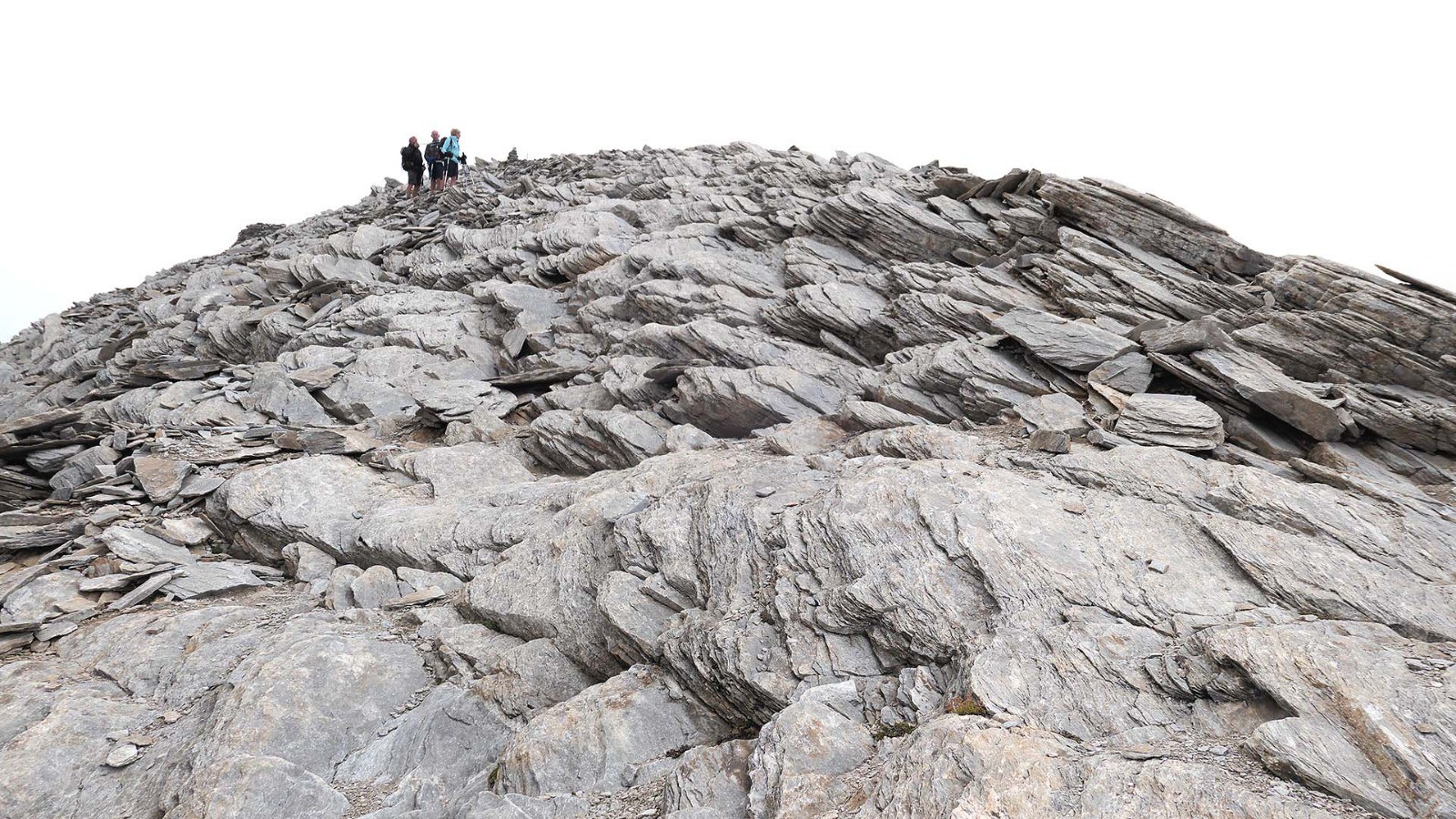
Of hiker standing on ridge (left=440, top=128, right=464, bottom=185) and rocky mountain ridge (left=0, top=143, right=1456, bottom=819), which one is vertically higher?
hiker standing on ridge (left=440, top=128, right=464, bottom=185)

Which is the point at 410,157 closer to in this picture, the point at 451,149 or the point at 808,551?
the point at 451,149

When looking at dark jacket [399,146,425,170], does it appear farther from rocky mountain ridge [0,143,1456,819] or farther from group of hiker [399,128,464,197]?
rocky mountain ridge [0,143,1456,819]

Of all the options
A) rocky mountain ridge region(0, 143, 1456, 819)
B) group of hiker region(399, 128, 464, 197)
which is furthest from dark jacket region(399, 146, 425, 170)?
rocky mountain ridge region(0, 143, 1456, 819)

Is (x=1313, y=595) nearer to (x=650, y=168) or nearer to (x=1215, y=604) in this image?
(x=1215, y=604)

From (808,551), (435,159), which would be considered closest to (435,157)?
(435,159)

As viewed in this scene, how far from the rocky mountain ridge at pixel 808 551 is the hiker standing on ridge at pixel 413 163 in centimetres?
3155

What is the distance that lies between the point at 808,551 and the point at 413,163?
185 ft

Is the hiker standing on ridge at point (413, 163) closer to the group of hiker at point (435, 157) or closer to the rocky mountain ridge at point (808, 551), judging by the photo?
the group of hiker at point (435, 157)

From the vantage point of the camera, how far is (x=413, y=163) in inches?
2255

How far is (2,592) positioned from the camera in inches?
634

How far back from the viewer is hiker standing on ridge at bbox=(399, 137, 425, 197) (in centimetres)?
5691

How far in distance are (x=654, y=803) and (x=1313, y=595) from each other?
384 inches

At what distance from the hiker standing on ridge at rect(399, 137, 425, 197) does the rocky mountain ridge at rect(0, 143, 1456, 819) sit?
31.6 meters

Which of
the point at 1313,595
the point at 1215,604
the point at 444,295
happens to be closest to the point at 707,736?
the point at 1215,604
